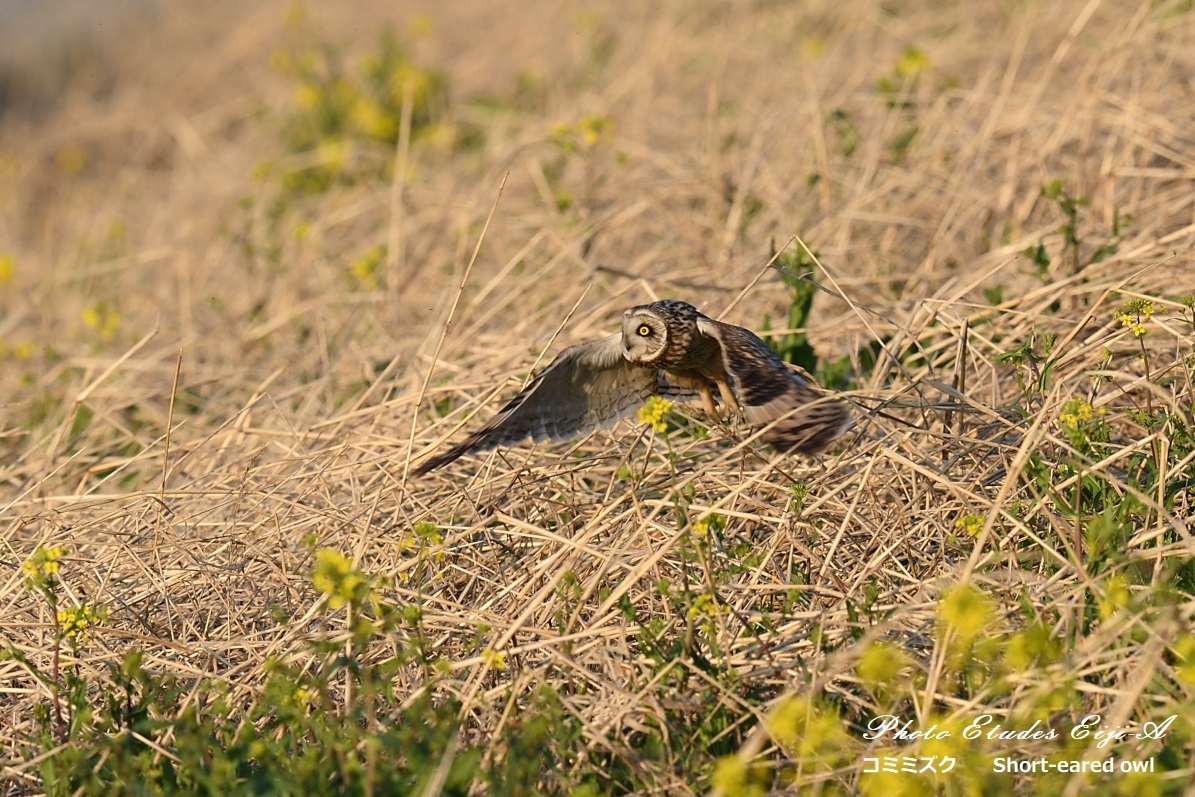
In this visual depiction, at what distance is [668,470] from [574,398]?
1.33 feet

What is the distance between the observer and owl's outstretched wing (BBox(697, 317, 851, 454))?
326 centimetres

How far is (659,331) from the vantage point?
12.3ft

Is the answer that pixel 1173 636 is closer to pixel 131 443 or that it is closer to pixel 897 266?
pixel 897 266

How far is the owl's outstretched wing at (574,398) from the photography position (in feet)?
12.1

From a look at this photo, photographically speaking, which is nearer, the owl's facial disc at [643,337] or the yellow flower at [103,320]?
the owl's facial disc at [643,337]

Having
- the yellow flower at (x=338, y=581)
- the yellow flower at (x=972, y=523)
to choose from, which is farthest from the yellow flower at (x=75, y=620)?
the yellow flower at (x=972, y=523)

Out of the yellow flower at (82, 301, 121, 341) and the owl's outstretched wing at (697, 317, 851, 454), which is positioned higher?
the owl's outstretched wing at (697, 317, 851, 454)

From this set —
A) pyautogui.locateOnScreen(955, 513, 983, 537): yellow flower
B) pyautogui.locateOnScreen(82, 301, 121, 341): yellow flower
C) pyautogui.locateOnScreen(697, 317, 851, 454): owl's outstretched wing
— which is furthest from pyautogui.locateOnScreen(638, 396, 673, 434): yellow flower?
pyautogui.locateOnScreen(82, 301, 121, 341): yellow flower

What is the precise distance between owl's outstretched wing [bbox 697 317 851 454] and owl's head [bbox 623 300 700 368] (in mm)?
57

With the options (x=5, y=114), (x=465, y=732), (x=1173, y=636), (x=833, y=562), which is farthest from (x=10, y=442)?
(x=5, y=114)

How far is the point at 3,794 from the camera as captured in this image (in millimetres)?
3088

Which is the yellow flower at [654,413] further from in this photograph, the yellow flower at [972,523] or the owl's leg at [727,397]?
the owl's leg at [727,397]

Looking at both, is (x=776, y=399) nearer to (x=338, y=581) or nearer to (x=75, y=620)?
(x=338, y=581)

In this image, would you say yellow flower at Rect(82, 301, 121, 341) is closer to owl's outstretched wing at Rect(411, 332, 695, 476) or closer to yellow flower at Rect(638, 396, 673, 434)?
owl's outstretched wing at Rect(411, 332, 695, 476)
